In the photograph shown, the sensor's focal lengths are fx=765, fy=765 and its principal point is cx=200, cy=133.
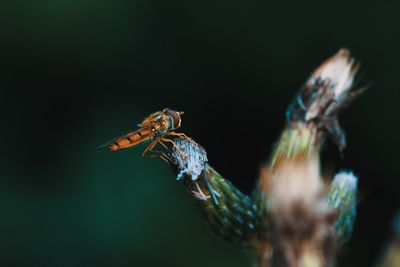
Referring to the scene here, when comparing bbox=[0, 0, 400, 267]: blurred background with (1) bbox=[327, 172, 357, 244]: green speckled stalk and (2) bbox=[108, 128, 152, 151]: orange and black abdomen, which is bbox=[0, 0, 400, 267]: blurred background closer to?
(2) bbox=[108, 128, 152, 151]: orange and black abdomen

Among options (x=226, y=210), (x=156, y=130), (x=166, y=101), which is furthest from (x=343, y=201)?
(x=166, y=101)

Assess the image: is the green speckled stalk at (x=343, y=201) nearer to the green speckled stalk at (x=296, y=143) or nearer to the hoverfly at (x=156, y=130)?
the green speckled stalk at (x=296, y=143)

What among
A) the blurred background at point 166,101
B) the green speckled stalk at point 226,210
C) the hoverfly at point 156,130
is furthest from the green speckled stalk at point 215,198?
the blurred background at point 166,101

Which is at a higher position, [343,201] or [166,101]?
[166,101]

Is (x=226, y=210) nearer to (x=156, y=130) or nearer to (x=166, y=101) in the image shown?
(x=156, y=130)

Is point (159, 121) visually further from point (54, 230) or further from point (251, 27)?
point (251, 27)
